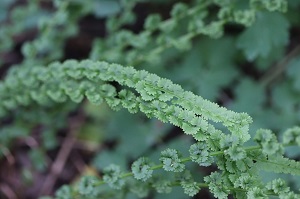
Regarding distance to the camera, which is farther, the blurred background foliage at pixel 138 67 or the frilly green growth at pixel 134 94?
the blurred background foliage at pixel 138 67

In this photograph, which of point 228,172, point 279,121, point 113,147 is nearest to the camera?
point 228,172

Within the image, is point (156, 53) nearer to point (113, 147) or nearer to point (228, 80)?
point (228, 80)

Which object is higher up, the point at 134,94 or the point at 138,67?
the point at 138,67

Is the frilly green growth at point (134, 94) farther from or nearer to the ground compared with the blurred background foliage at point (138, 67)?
nearer to the ground

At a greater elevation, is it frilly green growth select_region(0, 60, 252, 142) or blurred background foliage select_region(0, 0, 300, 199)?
blurred background foliage select_region(0, 0, 300, 199)

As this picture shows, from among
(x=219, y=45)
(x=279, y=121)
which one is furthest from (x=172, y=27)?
(x=279, y=121)
